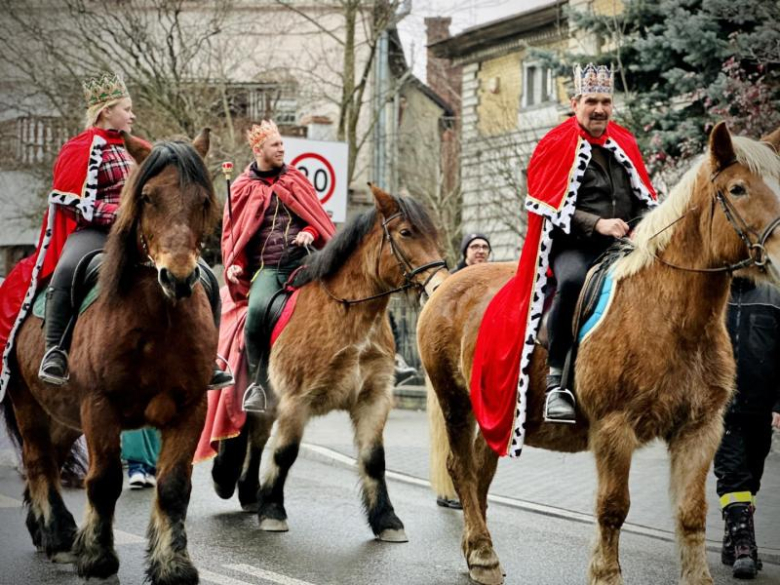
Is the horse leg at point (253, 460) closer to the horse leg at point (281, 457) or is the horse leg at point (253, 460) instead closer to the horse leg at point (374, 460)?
the horse leg at point (281, 457)

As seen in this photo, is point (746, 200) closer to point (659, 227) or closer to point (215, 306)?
point (659, 227)

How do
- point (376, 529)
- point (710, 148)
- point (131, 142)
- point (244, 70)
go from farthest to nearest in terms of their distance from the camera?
point (244, 70) → point (376, 529) → point (131, 142) → point (710, 148)

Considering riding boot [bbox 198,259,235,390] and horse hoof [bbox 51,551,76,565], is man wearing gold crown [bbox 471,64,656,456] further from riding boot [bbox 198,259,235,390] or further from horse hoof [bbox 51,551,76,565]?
horse hoof [bbox 51,551,76,565]

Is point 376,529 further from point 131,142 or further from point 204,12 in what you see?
point 204,12

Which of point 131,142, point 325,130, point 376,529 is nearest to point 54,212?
point 131,142

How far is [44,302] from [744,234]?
440cm

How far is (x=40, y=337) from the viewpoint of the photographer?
7578 millimetres

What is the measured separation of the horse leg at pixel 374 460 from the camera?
849 centimetres

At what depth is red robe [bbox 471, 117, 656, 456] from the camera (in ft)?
22.2

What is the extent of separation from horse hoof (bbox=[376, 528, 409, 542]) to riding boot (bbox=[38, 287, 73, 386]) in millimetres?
2704

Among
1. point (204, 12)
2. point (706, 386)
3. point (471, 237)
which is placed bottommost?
point (706, 386)

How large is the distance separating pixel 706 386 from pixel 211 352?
2.76 meters

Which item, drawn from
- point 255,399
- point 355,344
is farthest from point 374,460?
point 255,399

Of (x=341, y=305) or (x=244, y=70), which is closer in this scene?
(x=341, y=305)
